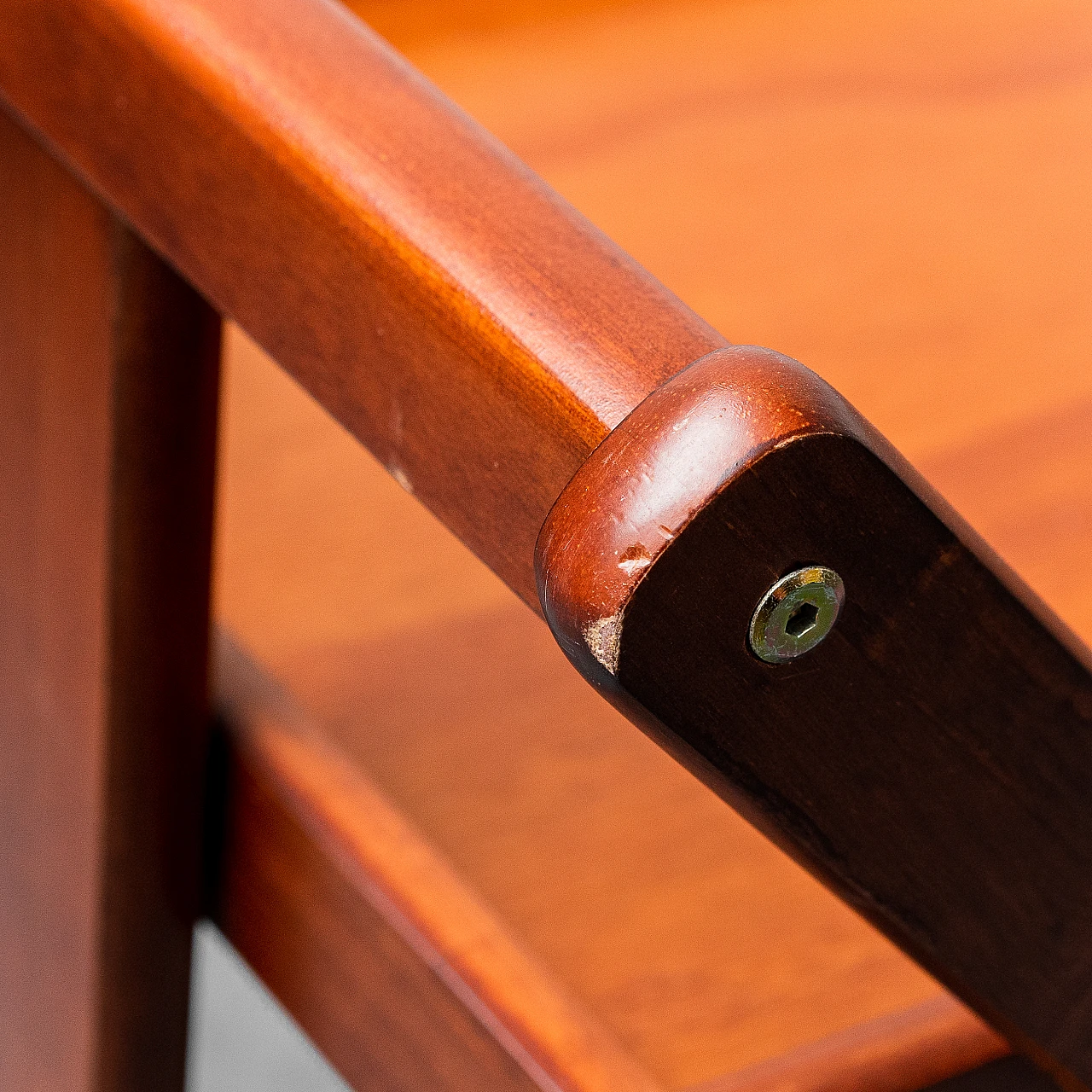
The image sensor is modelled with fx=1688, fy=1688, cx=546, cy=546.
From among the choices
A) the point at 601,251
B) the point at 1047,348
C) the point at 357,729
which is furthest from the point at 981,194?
the point at 601,251

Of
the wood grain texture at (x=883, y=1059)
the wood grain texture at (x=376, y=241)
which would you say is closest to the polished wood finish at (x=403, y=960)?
the wood grain texture at (x=883, y=1059)

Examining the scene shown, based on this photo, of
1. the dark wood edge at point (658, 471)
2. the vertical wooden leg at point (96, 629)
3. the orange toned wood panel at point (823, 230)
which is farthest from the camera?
the orange toned wood panel at point (823, 230)

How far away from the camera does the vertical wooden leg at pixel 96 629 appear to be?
0.30 metres

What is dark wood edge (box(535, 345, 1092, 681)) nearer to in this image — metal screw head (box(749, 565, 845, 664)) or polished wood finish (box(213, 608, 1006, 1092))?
metal screw head (box(749, 565, 845, 664))

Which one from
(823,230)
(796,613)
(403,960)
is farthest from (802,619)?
(823,230)

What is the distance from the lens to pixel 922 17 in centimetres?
72

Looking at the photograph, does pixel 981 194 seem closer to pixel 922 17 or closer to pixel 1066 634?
pixel 922 17

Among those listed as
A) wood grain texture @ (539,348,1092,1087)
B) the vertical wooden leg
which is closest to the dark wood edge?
wood grain texture @ (539,348,1092,1087)

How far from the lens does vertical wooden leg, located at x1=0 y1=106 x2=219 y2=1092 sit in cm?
30

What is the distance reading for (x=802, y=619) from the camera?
0.20 meters

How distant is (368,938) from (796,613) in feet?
0.57

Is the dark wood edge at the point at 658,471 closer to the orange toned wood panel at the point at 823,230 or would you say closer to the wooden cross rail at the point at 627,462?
the wooden cross rail at the point at 627,462

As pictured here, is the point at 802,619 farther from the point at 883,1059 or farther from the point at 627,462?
the point at 883,1059

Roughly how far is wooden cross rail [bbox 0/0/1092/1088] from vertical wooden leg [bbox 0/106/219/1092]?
4 centimetres
